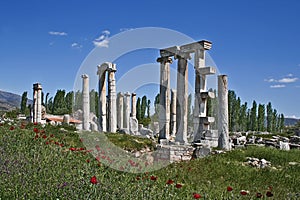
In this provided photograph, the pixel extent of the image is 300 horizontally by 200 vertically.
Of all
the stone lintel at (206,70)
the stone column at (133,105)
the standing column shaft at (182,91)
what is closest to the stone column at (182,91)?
the standing column shaft at (182,91)

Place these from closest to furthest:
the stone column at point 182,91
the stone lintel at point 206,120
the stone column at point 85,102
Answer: the stone lintel at point 206,120
the stone column at point 182,91
the stone column at point 85,102

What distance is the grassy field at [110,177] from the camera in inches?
291

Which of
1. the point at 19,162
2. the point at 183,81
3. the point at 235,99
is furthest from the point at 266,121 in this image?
the point at 19,162

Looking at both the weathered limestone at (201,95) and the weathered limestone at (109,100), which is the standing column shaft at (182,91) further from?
the weathered limestone at (109,100)

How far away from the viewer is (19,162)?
9.23 m

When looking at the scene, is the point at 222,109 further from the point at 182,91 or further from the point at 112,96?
the point at 112,96

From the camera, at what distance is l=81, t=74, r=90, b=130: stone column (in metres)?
32.9

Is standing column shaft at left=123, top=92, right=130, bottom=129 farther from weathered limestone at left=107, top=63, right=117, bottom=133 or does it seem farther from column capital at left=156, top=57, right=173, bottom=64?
column capital at left=156, top=57, right=173, bottom=64

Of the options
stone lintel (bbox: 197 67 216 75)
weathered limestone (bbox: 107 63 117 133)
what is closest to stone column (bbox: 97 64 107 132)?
weathered limestone (bbox: 107 63 117 133)

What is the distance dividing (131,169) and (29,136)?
4752 millimetres

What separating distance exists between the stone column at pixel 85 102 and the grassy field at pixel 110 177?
15.1 m

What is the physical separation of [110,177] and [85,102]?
81.1 ft

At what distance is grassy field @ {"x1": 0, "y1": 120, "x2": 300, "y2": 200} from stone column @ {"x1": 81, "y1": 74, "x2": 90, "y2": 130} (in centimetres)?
A: 1508

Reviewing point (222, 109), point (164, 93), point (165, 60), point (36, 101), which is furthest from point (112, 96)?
point (222, 109)
